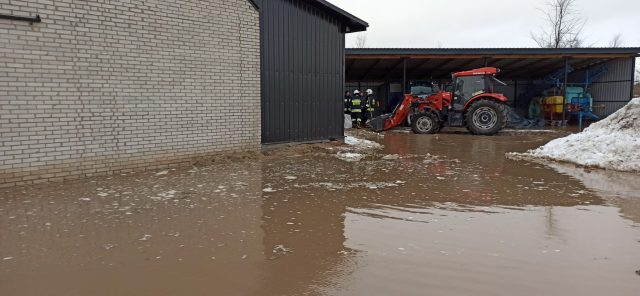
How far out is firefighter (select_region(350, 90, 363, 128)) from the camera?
729 inches

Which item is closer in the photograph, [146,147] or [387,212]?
[387,212]

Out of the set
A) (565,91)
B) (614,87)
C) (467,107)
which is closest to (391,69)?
(467,107)

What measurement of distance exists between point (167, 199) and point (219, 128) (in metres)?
3.56

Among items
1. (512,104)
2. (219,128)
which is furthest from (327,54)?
(512,104)

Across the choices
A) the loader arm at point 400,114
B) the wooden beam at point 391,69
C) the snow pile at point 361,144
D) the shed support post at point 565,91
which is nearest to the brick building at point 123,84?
the snow pile at point 361,144

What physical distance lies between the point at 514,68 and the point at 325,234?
67.2 ft

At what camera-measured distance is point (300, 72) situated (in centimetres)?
1112

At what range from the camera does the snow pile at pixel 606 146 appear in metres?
8.00

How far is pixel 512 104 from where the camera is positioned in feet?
83.2

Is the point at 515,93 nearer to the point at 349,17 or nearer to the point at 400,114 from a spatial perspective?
the point at 400,114

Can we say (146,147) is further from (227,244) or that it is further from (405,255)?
(405,255)

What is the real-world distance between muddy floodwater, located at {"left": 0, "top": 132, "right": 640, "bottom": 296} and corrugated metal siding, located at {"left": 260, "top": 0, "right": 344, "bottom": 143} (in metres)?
3.24

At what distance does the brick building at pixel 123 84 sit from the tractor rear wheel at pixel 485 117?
8.78 meters

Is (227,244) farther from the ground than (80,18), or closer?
closer
